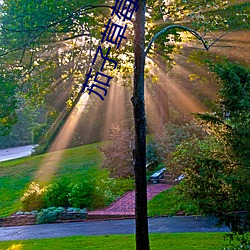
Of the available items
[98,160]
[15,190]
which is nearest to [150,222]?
[15,190]

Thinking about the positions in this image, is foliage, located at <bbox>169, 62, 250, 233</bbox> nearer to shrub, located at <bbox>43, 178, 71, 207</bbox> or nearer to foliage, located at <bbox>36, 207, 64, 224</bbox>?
foliage, located at <bbox>36, 207, 64, 224</bbox>

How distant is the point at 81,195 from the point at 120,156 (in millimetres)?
3944

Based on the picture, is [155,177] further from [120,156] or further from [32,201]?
[32,201]

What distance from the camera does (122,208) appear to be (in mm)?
10523

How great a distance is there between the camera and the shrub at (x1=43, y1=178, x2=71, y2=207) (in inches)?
453

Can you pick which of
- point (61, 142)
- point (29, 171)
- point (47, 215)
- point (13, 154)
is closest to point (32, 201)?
point (47, 215)

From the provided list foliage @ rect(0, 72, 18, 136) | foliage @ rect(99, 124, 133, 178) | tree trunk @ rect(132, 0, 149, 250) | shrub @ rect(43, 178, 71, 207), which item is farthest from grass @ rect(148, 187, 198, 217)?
foliage @ rect(0, 72, 18, 136)

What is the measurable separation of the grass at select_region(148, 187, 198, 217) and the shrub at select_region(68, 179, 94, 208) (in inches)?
78.6

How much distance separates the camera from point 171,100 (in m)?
25.5

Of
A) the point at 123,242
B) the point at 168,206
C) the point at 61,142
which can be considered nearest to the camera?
the point at 123,242

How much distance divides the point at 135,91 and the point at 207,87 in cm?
1744

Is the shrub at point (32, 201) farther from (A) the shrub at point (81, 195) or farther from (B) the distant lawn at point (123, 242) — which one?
(B) the distant lawn at point (123, 242)

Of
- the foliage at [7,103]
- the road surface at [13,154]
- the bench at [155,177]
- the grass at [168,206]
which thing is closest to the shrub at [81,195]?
the grass at [168,206]

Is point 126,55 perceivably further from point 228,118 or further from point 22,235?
point 228,118
